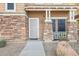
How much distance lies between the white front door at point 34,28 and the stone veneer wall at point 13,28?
35.5 inches

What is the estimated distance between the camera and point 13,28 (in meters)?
9.59

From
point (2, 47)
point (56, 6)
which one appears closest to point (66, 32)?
point (56, 6)

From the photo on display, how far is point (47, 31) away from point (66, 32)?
0.97 m

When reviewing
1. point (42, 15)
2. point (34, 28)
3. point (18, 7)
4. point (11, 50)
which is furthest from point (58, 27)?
point (11, 50)

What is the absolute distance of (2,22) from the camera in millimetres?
9570

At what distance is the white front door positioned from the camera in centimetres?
1052

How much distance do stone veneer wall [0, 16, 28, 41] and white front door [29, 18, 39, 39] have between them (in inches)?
35.5

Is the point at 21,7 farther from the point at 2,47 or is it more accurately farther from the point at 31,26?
the point at 2,47

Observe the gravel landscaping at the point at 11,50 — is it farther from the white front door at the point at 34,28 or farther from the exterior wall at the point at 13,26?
the white front door at the point at 34,28

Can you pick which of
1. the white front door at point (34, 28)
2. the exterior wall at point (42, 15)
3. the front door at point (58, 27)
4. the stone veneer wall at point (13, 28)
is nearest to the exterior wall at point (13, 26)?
the stone veneer wall at point (13, 28)

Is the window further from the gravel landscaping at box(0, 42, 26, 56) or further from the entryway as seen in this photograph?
the gravel landscaping at box(0, 42, 26, 56)

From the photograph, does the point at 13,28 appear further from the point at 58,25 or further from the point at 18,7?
the point at 58,25

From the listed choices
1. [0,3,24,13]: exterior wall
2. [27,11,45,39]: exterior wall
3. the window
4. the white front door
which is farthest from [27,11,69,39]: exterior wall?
the window

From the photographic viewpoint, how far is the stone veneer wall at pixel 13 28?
370 inches
